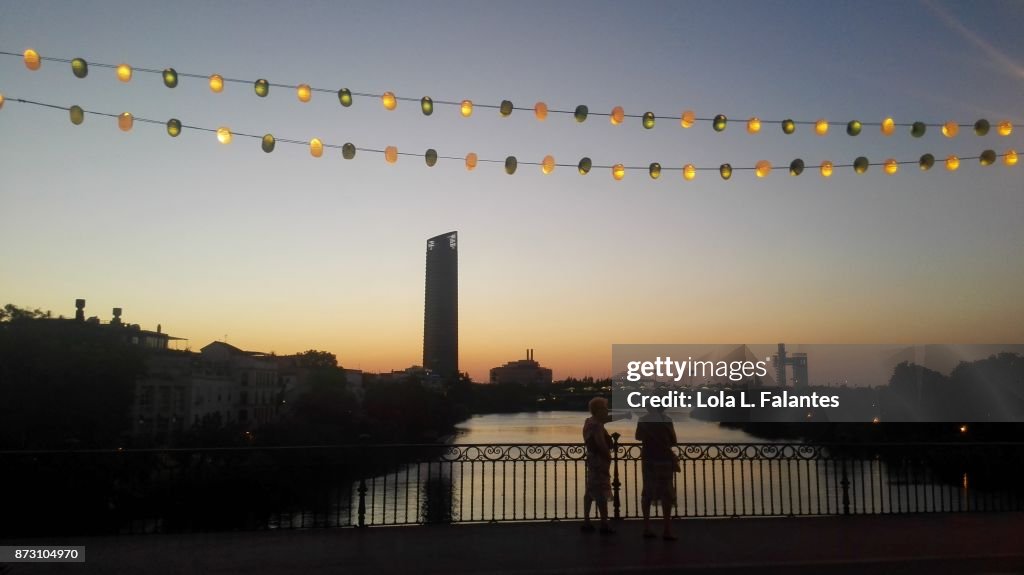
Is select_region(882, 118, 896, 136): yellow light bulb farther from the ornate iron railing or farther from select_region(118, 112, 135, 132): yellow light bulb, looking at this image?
select_region(118, 112, 135, 132): yellow light bulb

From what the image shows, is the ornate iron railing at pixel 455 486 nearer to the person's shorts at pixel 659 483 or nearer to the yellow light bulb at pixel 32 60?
the person's shorts at pixel 659 483

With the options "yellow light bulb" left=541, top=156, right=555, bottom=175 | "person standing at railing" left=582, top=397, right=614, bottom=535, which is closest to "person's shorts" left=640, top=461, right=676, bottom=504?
"person standing at railing" left=582, top=397, right=614, bottom=535

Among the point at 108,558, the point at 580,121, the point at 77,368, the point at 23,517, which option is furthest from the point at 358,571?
the point at 77,368

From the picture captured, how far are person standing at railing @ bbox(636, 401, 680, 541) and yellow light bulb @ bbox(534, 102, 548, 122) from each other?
3.86m

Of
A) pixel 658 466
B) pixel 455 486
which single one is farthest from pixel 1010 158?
pixel 455 486

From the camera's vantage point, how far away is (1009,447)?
445 inches

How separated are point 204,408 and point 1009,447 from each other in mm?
64063

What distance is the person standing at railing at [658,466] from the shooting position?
27.2 ft

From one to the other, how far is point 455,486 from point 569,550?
25.4 meters

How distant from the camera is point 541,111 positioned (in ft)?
30.9

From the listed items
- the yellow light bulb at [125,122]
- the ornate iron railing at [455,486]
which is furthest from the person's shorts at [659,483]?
the yellow light bulb at [125,122]

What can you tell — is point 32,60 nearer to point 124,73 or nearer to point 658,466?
point 124,73

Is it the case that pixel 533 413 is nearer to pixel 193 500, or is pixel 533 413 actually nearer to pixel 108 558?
pixel 193 500

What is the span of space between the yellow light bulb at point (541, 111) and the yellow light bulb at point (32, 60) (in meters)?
5.48
